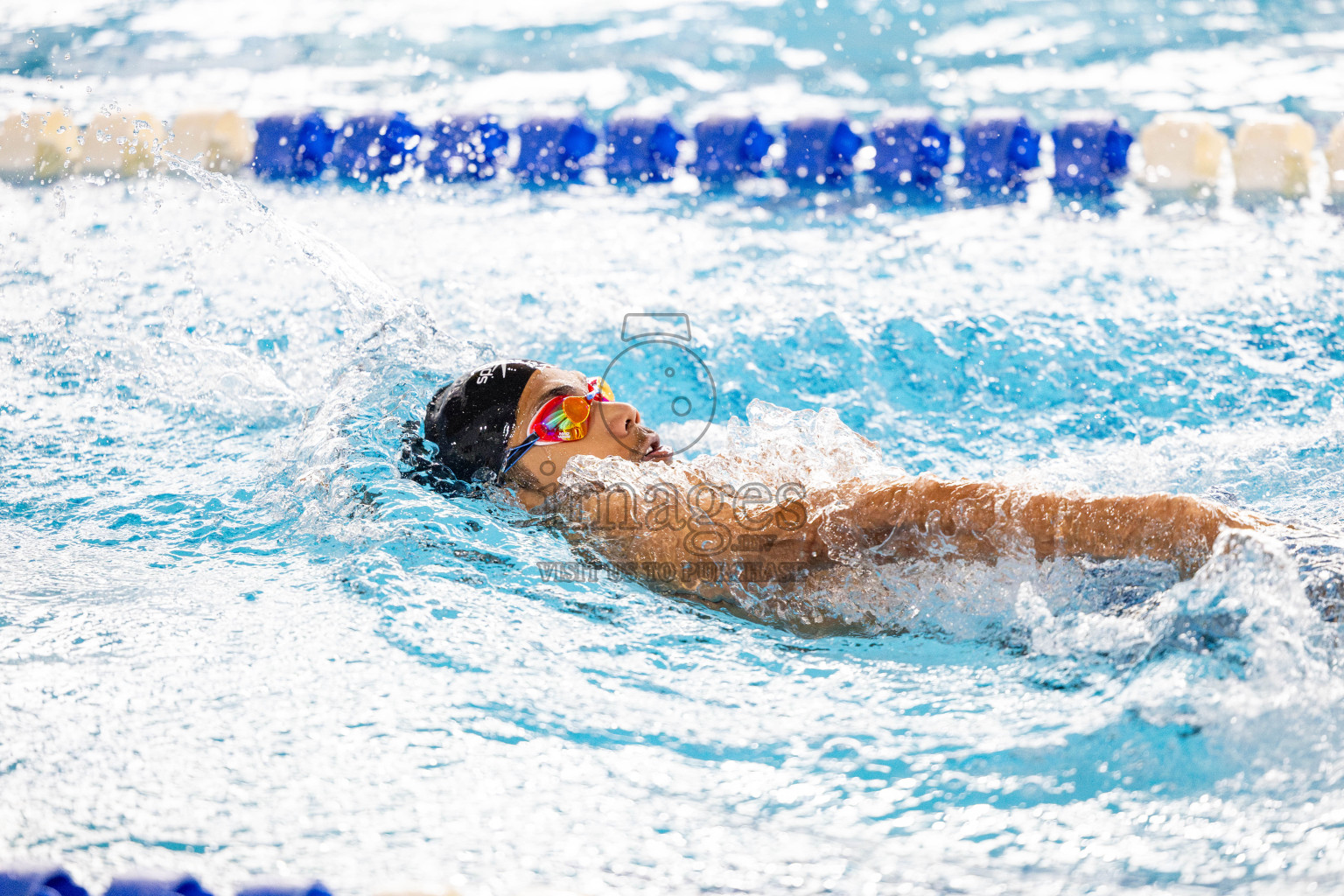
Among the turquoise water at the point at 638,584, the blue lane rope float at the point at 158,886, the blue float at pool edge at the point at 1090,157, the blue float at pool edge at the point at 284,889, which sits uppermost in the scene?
the blue float at pool edge at the point at 1090,157

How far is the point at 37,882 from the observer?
4.70ft

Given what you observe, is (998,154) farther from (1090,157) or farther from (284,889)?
(284,889)

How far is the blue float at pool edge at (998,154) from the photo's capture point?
5.45 m

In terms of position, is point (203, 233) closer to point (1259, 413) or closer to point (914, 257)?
point (914, 257)

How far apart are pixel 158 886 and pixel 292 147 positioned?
5.41 m

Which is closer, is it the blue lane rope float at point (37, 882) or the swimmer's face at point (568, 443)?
the blue lane rope float at point (37, 882)

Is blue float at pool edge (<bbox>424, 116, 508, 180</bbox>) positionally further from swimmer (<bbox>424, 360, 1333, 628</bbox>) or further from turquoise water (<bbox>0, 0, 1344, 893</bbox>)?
swimmer (<bbox>424, 360, 1333, 628</bbox>)

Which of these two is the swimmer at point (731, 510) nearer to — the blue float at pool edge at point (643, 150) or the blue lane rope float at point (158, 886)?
the blue lane rope float at point (158, 886)

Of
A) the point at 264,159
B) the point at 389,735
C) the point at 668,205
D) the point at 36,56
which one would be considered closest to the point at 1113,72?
the point at 668,205

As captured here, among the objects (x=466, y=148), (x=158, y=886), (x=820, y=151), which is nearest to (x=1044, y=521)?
(x=158, y=886)

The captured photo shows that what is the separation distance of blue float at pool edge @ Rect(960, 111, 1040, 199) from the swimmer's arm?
3.86 metres

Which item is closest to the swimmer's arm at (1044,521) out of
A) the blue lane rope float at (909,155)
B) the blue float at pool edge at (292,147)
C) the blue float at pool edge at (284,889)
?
the blue float at pool edge at (284,889)

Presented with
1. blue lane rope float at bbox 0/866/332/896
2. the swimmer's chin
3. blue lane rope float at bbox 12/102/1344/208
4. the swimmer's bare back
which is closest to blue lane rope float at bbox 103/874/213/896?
blue lane rope float at bbox 0/866/332/896

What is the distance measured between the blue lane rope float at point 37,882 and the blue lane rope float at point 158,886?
0.17ft
